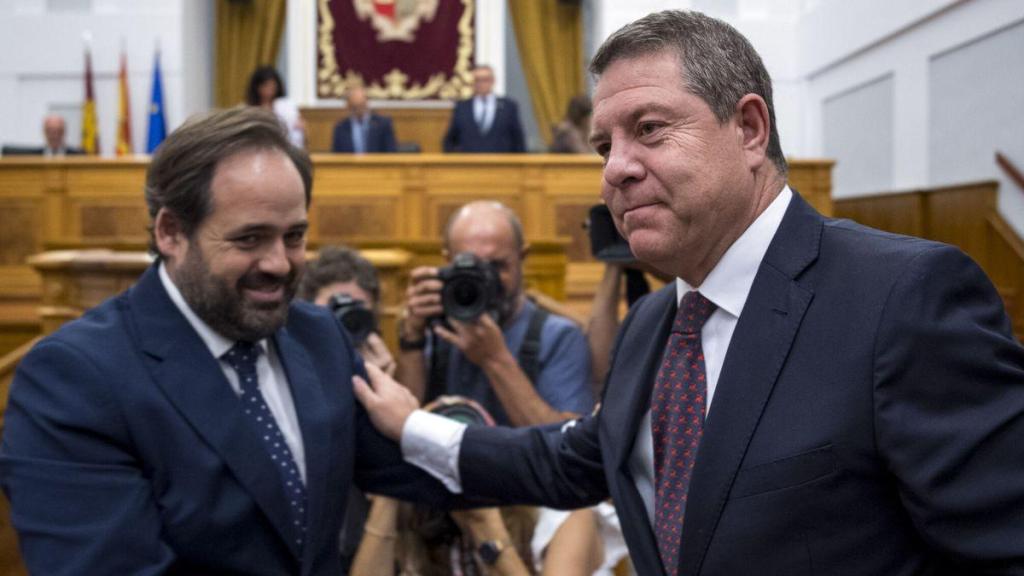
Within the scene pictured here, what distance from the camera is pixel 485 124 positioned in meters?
9.50

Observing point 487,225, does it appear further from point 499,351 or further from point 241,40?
point 241,40

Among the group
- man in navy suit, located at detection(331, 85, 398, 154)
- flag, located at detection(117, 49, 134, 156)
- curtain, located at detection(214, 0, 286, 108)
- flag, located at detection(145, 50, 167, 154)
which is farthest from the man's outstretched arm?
curtain, located at detection(214, 0, 286, 108)

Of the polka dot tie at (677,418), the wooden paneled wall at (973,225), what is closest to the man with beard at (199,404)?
the polka dot tie at (677,418)

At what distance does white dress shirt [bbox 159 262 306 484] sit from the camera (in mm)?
1783

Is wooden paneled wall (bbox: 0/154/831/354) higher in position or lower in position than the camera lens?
higher

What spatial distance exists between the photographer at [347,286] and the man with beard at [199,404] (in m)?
0.90

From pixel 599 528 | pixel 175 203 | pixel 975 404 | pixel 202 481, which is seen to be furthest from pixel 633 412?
pixel 599 528

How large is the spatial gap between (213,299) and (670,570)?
2.73 ft

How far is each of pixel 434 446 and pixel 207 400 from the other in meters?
0.48

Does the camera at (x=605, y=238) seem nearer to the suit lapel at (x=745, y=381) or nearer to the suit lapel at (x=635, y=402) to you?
the suit lapel at (x=635, y=402)

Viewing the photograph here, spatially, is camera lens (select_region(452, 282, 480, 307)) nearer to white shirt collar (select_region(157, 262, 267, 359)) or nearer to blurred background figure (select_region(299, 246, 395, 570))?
blurred background figure (select_region(299, 246, 395, 570))

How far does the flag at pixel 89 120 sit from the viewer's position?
10.6 metres

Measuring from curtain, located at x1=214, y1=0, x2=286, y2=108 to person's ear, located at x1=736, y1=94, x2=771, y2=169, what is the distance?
1229 cm

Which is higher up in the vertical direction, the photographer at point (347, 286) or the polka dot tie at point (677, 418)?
the photographer at point (347, 286)
